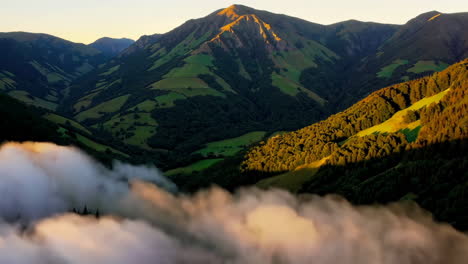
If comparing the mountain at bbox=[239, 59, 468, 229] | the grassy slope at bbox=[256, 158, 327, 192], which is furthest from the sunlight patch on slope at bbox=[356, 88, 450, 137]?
the grassy slope at bbox=[256, 158, 327, 192]

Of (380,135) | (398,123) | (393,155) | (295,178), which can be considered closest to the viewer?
(393,155)

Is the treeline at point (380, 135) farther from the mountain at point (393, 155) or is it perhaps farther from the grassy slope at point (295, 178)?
the grassy slope at point (295, 178)

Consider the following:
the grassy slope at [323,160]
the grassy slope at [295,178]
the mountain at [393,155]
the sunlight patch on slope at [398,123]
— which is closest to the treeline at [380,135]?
the mountain at [393,155]

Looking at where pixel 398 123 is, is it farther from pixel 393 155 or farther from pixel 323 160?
pixel 323 160

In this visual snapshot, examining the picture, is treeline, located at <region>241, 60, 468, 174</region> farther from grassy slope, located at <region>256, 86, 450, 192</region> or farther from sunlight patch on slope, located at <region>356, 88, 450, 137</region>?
sunlight patch on slope, located at <region>356, 88, 450, 137</region>

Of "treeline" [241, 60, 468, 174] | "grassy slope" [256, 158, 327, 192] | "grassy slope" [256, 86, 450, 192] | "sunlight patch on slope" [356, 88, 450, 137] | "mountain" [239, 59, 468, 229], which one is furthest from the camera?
"grassy slope" [256, 158, 327, 192]

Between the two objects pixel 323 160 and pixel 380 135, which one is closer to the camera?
pixel 380 135

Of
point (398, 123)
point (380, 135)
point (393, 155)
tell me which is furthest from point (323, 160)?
point (398, 123)

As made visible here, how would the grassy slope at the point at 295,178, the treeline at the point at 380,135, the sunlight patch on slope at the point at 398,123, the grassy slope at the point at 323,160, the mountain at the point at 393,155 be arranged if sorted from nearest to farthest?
the mountain at the point at 393,155 → the treeline at the point at 380,135 → the grassy slope at the point at 323,160 → the sunlight patch on slope at the point at 398,123 → the grassy slope at the point at 295,178
